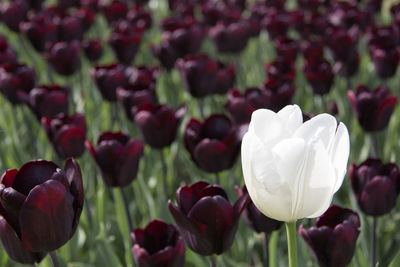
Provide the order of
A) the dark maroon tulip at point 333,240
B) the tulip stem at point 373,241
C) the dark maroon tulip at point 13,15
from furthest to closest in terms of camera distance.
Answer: the dark maroon tulip at point 13,15, the tulip stem at point 373,241, the dark maroon tulip at point 333,240

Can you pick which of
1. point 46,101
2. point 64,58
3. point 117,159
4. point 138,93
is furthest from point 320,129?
point 64,58

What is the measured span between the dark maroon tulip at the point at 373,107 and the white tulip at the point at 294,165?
1.10 m

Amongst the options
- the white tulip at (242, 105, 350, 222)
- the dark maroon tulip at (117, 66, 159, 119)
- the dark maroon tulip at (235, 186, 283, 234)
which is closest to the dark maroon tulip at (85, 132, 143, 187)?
the dark maroon tulip at (235, 186, 283, 234)

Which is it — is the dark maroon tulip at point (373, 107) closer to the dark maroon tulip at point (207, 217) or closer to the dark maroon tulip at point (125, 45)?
the dark maroon tulip at point (207, 217)

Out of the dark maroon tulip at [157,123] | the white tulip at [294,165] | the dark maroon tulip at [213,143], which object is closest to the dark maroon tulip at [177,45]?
the dark maroon tulip at [157,123]

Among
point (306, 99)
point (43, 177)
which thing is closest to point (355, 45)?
point (306, 99)

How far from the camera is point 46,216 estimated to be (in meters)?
1.17

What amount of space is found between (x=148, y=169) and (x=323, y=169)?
63.6 inches

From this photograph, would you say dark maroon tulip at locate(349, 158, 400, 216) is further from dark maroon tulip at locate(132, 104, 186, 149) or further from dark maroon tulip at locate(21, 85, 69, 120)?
dark maroon tulip at locate(21, 85, 69, 120)

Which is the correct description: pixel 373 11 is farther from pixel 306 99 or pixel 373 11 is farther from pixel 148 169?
pixel 148 169

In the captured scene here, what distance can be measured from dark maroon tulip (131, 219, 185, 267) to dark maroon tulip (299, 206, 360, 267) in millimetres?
262

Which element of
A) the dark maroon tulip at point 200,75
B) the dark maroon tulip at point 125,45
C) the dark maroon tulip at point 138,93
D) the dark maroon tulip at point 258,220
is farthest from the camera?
the dark maroon tulip at point 125,45

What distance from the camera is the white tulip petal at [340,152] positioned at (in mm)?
1009

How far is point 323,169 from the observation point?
3.25 feet
